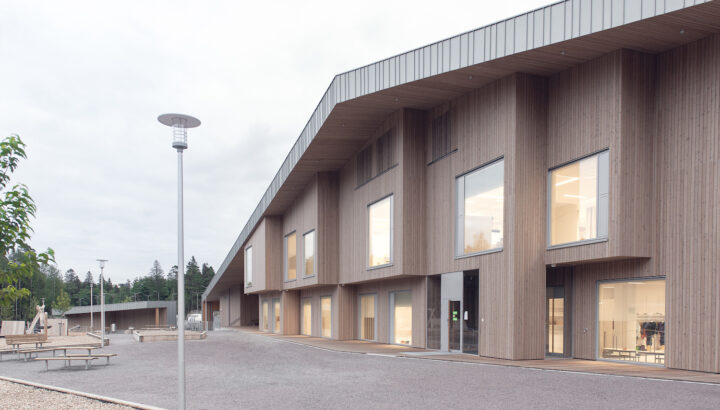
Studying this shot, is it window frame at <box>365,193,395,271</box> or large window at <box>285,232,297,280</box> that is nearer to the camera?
window frame at <box>365,193,395,271</box>

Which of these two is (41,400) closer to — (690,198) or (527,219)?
(527,219)

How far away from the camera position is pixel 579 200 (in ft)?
47.6

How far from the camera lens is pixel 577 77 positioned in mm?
14758

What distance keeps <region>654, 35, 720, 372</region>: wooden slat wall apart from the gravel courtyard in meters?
2.19

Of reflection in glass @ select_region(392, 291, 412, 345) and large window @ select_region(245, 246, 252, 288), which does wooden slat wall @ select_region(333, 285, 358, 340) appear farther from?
large window @ select_region(245, 246, 252, 288)

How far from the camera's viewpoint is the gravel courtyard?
900 cm

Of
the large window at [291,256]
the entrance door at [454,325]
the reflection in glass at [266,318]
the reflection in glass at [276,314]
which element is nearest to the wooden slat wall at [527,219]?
the entrance door at [454,325]

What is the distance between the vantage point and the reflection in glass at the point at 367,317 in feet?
80.8

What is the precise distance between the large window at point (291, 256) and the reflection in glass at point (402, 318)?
11413 mm

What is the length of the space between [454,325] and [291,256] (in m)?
17.1

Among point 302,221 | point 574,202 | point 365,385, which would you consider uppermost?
point 574,202

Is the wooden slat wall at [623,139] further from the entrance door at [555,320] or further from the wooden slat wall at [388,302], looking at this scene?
the wooden slat wall at [388,302]

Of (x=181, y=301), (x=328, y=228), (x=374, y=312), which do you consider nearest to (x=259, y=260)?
(x=328, y=228)

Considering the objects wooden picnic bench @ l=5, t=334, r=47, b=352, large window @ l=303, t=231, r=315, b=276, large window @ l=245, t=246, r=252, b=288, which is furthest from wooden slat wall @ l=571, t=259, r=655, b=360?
large window @ l=245, t=246, r=252, b=288
